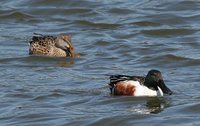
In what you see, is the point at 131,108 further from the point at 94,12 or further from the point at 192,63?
the point at 94,12

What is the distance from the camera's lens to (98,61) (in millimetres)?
16125

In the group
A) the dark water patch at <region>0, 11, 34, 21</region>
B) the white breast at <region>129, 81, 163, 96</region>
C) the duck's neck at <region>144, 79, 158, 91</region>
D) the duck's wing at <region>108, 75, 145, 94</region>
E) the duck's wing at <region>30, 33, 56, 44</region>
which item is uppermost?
the dark water patch at <region>0, 11, 34, 21</region>

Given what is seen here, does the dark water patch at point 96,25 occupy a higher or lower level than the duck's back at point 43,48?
higher

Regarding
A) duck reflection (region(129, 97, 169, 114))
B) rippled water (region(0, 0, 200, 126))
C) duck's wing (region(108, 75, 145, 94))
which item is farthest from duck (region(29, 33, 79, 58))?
duck reflection (region(129, 97, 169, 114))

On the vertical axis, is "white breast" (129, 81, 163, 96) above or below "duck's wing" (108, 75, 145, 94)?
below

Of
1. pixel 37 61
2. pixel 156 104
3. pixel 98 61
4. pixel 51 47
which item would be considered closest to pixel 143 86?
pixel 156 104

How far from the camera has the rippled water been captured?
1220 centimetres

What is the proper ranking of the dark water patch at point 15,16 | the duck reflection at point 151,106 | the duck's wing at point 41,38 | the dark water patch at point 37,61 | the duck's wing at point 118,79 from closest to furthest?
1. the duck reflection at point 151,106
2. the duck's wing at point 118,79
3. the dark water patch at point 37,61
4. the duck's wing at point 41,38
5. the dark water patch at point 15,16

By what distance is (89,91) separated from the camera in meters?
13.6

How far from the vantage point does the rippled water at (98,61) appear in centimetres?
1220

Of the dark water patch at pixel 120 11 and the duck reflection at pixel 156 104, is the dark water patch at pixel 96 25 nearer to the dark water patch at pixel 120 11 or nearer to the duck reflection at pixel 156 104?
the dark water patch at pixel 120 11

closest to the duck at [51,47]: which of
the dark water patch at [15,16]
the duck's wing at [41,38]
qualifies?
the duck's wing at [41,38]

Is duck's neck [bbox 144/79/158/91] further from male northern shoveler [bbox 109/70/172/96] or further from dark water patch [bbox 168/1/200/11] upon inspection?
dark water patch [bbox 168/1/200/11]

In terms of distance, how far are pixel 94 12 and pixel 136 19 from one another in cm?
126
